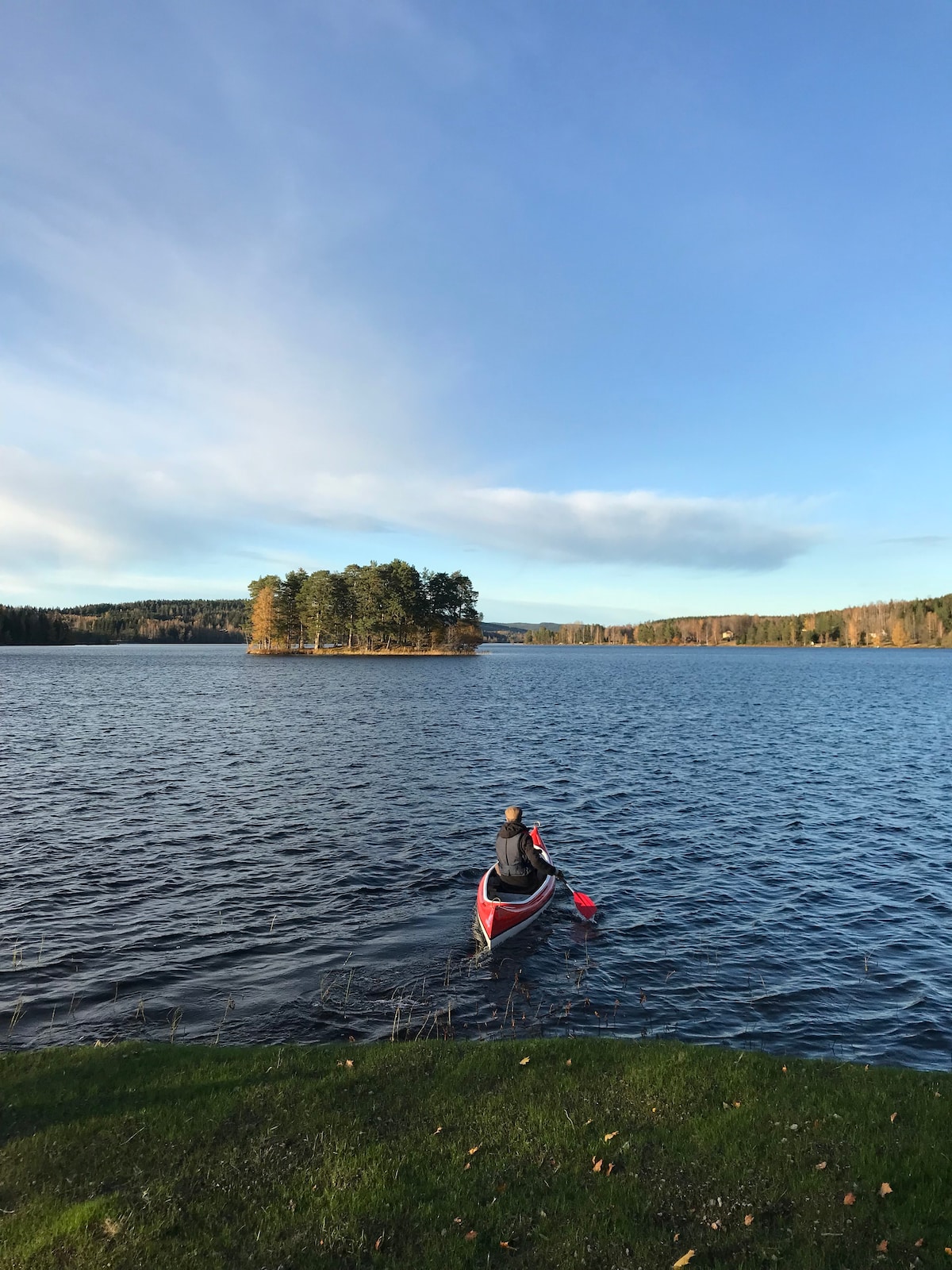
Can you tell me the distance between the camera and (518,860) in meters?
19.4

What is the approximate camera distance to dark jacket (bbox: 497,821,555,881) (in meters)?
19.2

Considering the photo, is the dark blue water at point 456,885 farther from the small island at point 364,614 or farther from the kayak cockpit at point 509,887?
the small island at point 364,614

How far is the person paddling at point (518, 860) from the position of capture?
63.1ft

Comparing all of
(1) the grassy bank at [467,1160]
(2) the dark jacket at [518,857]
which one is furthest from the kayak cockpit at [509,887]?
(1) the grassy bank at [467,1160]

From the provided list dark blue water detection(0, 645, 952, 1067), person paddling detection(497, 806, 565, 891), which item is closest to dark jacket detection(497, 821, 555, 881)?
person paddling detection(497, 806, 565, 891)

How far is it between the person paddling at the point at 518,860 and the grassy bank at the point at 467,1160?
28.4ft

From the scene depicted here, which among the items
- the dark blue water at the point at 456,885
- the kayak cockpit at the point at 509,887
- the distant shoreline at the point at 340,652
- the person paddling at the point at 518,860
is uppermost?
the distant shoreline at the point at 340,652

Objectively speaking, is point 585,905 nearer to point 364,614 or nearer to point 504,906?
point 504,906

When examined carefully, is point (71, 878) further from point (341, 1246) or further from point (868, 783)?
point (868, 783)

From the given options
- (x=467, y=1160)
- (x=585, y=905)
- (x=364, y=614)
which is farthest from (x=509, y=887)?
(x=364, y=614)

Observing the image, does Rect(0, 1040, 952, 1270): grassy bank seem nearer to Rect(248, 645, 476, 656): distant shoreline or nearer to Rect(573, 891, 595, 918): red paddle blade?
Rect(573, 891, 595, 918): red paddle blade

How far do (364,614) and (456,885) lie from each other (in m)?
138

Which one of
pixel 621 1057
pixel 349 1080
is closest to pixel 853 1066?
pixel 621 1057

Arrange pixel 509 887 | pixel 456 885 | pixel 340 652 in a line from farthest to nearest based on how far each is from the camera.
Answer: pixel 340 652 < pixel 456 885 < pixel 509 887
